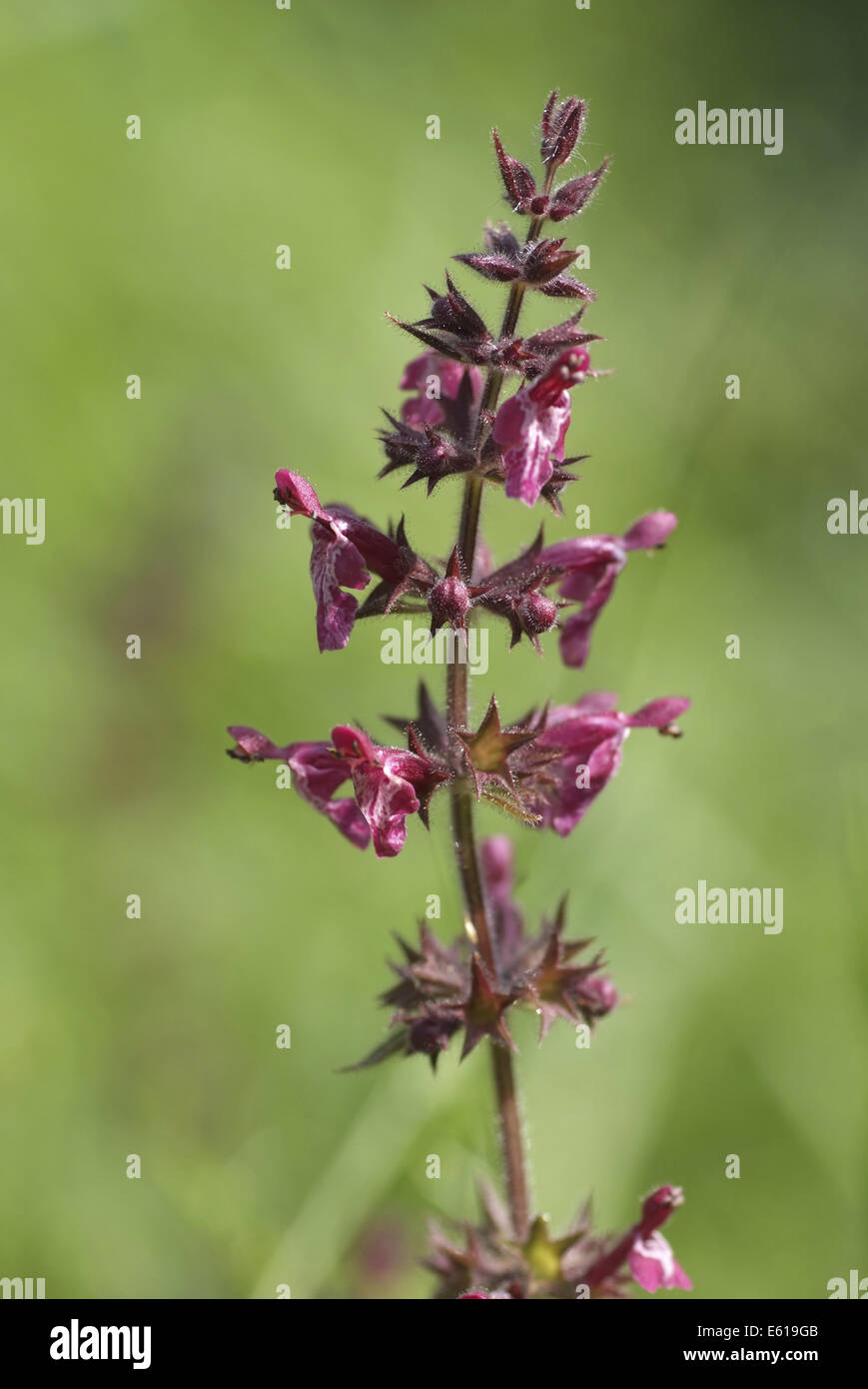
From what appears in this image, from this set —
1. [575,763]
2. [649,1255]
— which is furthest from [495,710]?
[649,1255]

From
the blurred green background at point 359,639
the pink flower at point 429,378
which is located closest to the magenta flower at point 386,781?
the pink flower at point 429,378

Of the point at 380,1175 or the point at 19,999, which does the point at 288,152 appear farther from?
the point at 380,1175

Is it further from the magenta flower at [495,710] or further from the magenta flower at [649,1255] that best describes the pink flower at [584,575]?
the magenta flower at [649,1255]

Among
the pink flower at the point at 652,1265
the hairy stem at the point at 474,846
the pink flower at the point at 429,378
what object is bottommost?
the pink flower at the point at 652,1265

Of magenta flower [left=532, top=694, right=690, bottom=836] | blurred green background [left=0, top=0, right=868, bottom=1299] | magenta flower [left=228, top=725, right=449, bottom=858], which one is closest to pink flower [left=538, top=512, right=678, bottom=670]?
magenta flower [left=532, top=694, right=690, bottom=836]

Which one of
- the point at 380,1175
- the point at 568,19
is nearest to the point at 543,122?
the point at 380,1175
